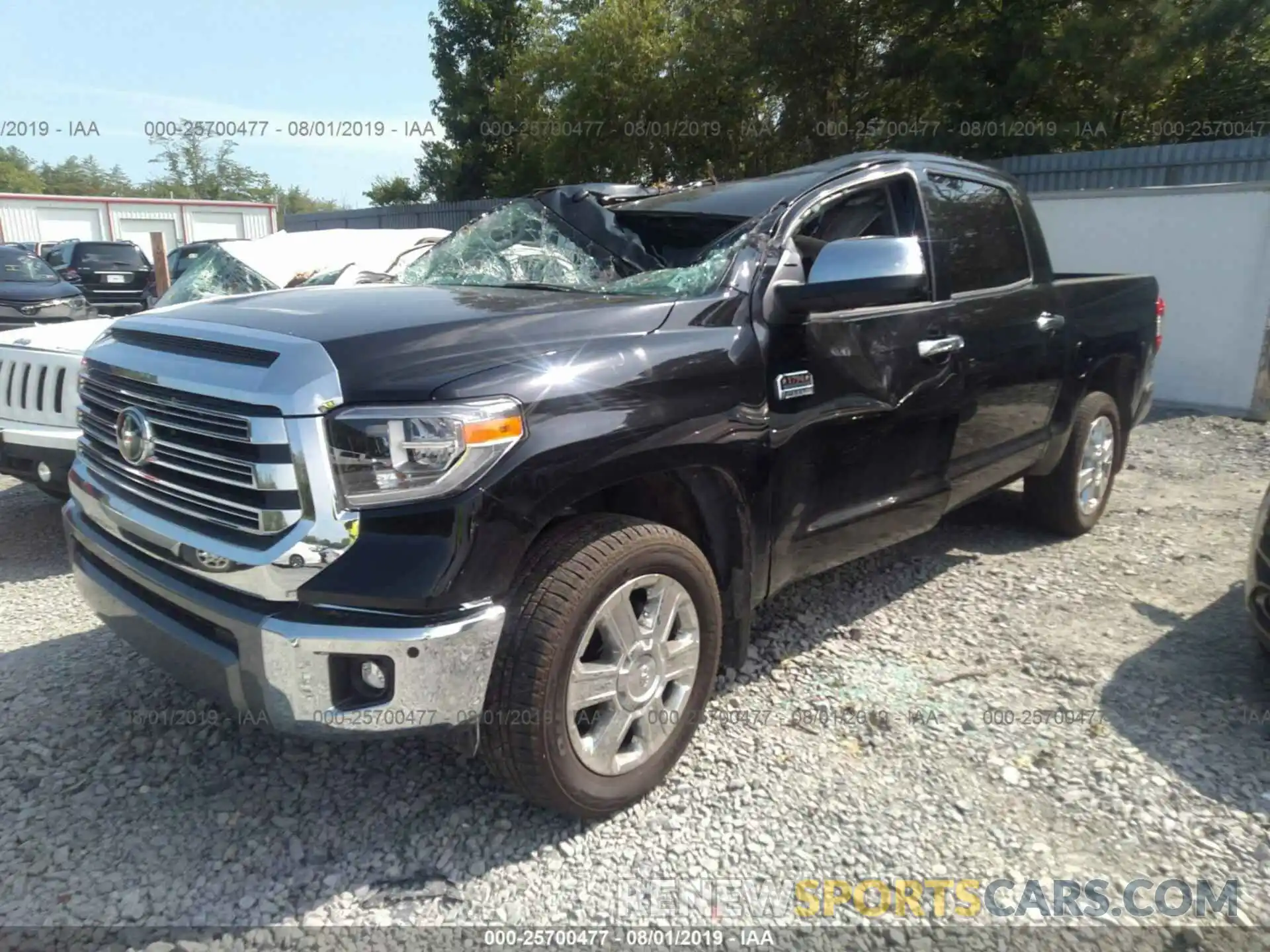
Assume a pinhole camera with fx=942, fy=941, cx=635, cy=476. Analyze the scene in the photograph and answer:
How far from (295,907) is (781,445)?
1.89 m

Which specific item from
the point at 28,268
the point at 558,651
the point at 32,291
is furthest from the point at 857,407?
the point at 28,268

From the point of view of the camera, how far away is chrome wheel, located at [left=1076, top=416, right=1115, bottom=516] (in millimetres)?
5043

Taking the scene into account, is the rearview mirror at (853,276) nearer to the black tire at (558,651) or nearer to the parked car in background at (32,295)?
the black tire at (558,651)

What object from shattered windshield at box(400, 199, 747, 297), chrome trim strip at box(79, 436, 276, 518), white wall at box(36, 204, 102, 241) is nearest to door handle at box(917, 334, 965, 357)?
shattered windshield at box(400, 199, 747, 297)

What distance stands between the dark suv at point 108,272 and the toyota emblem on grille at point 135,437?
16696 millimetres

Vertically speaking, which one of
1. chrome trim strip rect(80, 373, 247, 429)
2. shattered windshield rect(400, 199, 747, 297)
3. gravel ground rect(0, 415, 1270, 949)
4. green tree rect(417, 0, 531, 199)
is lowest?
gravel ground rect(0, 415, 1270, 949)

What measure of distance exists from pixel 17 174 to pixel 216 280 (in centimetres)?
8039

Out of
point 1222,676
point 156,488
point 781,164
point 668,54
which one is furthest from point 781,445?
point 668,54

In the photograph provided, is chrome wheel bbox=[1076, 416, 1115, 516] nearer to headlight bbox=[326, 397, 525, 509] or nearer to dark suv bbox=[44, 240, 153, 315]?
headlight bbox=[326, 397, 525, 509]

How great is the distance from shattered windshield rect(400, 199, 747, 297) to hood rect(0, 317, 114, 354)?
1.93 m

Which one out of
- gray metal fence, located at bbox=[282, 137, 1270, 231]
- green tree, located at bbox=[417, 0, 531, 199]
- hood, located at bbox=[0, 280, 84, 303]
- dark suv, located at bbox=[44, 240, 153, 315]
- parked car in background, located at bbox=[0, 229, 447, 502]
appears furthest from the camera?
green tree, located at bbox=[417, 0, 531, 199]

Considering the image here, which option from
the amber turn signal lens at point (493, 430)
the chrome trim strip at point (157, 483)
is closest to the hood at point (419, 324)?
the amber turn signal lens at point (493, 430)

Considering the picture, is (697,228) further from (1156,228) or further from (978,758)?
(1156,228)

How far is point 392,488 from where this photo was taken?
2230 mm
